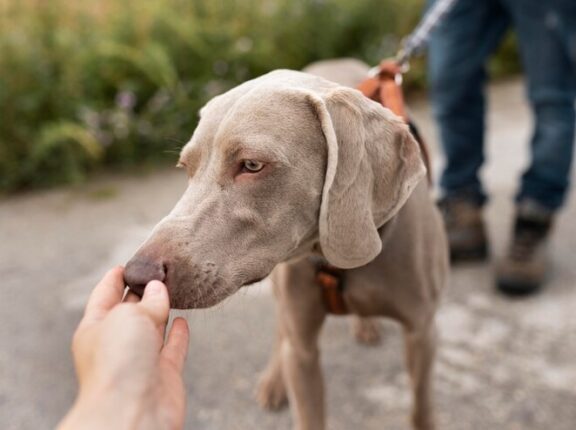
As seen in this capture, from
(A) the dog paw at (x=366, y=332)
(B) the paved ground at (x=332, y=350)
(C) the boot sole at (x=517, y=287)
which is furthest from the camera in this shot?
(C) the boot sole at (x=517, y=287)

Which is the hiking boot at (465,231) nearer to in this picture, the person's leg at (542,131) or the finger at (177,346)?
the person's leg at (542,131)

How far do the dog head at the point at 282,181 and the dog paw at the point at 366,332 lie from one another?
1343 mm

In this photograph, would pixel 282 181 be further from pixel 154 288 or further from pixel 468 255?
Answer: pixel 468 255

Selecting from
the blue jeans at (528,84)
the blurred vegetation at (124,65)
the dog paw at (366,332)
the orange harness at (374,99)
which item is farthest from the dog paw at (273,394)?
the blurred vegetation at (124,65)

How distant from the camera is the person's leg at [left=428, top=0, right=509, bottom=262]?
11.9 feet

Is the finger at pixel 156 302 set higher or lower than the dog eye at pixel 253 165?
lower

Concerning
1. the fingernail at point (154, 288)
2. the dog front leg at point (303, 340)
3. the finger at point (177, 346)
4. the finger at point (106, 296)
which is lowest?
the dog front leg at point (303, 340)

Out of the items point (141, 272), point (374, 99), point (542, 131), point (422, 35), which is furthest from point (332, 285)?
point (542, 131)

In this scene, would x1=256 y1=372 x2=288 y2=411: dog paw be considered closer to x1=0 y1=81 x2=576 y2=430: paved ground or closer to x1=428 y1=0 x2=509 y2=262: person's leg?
x1=0 y1=81 x2=576 y2=430: paved ground

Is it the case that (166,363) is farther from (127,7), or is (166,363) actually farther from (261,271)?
(127,7)

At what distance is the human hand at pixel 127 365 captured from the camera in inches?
46.4

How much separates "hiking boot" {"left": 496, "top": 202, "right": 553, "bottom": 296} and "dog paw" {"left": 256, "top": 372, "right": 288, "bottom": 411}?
1388 millimetres

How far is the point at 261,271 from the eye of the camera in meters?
1.83

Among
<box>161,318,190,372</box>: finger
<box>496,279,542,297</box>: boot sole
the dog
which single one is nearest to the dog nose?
the dog
